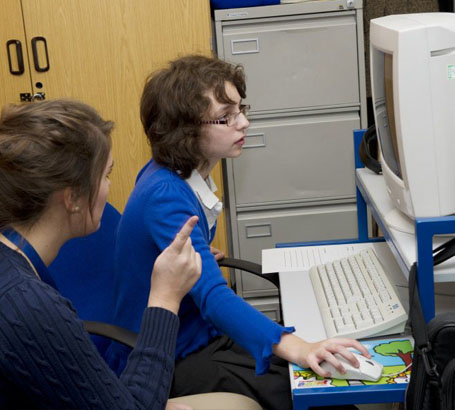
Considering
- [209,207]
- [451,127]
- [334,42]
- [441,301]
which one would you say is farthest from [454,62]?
[334,42]

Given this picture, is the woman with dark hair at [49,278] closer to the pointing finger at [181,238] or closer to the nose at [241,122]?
the pointing finger at [181,238]

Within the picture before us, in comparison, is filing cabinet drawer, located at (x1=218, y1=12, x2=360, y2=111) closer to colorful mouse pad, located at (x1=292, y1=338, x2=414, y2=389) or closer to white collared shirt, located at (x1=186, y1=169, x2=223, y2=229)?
white collared shirt, located at (x1=186, y1=169, x2=223, y2=229)

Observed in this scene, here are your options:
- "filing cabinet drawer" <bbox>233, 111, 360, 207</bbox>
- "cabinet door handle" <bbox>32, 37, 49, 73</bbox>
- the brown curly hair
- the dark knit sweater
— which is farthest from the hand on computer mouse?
"cabinet door handle" <bbox>32, 37, 49, 73</bbox>

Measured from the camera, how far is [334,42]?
2.77 m

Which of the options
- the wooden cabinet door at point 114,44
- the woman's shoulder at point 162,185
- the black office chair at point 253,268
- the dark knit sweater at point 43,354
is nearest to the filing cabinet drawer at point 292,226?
the wooden cabinet door at point 114,44

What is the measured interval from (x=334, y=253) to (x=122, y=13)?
4.47ft

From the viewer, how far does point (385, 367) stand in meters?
1.23

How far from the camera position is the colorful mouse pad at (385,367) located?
120 cm

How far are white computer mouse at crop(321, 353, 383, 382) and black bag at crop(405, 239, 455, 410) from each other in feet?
0.27

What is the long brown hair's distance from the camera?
1050 millimetres

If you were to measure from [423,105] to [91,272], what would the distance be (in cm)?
91

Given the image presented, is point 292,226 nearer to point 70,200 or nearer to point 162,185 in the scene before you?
point 162,185

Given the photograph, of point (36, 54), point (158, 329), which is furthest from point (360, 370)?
point (36, 54)

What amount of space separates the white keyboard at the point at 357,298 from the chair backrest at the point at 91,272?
509mm
